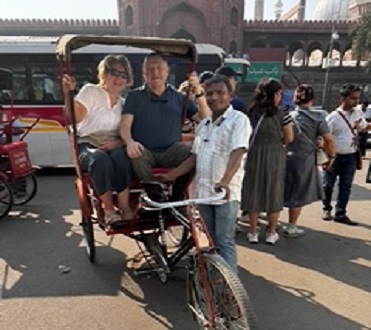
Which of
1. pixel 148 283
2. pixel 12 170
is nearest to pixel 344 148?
pixel 148 283

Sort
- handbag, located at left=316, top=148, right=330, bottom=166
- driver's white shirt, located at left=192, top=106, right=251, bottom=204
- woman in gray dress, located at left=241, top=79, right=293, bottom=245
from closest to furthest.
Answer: driver's white shirt, located at left=192, top=106, right=251, bottom=204
woman in gray dress, located at left=241, top=79, right=293, bottom=245
handbag, located at left=316, top=148, right=330, bottom=166

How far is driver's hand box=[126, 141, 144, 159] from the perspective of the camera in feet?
9.02

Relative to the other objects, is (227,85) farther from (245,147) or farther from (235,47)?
(235,47)

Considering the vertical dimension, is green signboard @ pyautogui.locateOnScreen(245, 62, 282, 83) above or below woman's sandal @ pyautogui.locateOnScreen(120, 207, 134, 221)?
above

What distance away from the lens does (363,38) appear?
23.7 meters

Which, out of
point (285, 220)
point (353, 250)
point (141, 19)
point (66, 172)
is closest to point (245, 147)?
point (353, 250)

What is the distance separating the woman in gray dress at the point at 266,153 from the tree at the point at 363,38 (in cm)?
2272

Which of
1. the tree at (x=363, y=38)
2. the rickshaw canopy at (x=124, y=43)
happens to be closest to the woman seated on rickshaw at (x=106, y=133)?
the rickshaw canopy at (x=124, y=43)

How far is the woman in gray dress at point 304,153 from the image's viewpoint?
4.06 m

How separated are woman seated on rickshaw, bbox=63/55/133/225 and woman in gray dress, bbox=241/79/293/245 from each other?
1.28 metres

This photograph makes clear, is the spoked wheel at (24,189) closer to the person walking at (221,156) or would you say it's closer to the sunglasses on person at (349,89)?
the person walking at (221,156)

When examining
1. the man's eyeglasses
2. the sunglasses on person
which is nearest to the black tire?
the man's eyeglasses

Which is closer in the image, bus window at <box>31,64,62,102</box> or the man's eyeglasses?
the man's eyeglasses

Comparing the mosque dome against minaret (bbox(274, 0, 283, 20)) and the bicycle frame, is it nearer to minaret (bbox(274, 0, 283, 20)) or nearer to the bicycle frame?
minaret (bbox(274, 0, 283, 20))
